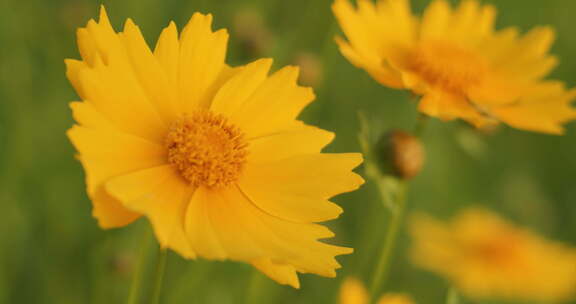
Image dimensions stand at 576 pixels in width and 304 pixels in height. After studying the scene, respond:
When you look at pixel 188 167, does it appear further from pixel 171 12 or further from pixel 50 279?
pixel 171 12

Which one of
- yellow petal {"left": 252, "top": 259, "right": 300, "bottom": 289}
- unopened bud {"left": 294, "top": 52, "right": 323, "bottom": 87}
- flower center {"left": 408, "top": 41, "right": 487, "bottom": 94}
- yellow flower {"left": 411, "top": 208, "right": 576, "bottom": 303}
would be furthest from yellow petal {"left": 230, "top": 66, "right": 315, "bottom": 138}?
yellow flower {"left": 411, "top": 208, "right": 576, "bottom": 303}

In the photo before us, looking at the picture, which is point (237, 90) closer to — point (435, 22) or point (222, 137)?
point (222, 137)

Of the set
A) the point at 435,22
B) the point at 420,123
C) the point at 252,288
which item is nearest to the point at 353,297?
the point at 252,288

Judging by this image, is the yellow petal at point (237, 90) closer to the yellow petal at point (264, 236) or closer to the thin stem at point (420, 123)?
the yellow petal at point (264, 236)

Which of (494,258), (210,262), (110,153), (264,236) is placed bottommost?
(494,258)

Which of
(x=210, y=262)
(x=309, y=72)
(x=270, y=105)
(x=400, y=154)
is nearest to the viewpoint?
(x=270, y=105)

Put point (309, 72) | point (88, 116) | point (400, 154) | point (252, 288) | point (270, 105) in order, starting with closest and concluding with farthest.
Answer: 1. point (88, 116)
2. point (270, 105)
3. point (400, 154)
4. point (252, 288)
5. point (309, 72)

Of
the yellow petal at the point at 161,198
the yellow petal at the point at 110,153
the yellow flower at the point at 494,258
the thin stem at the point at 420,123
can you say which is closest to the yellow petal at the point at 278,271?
the yellow petal at the point at 161,198

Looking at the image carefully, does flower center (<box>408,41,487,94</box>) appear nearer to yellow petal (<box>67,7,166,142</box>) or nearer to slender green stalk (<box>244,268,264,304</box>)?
slender green stalk (<box>244,268,264,304</box>)
